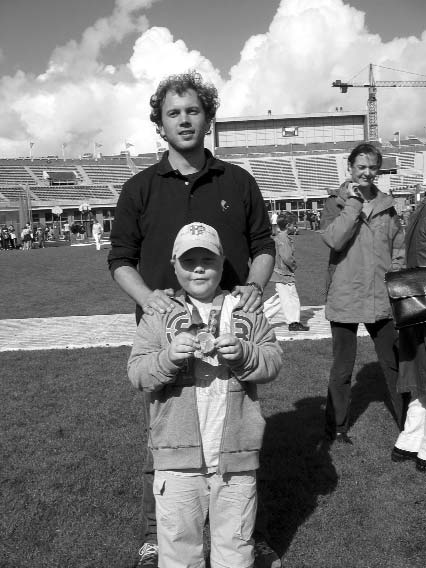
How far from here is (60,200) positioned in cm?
7000

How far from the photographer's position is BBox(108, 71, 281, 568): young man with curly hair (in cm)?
277

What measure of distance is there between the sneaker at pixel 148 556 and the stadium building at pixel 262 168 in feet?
182

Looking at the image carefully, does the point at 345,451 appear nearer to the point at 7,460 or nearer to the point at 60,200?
the point at 7,460

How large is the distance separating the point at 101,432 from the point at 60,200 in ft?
224

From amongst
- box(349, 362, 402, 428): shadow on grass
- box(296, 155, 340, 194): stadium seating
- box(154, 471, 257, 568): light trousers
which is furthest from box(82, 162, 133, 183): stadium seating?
box(154, 471, 257, 568): light trousers

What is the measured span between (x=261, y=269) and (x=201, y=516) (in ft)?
3.86

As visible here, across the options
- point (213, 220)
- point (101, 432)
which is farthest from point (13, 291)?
point (213, 220)

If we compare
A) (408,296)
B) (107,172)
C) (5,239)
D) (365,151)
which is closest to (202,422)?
(408,296)

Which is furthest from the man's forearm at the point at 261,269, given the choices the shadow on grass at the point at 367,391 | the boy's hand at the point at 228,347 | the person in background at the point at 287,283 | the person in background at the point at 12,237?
the person in background at the point at 12,237

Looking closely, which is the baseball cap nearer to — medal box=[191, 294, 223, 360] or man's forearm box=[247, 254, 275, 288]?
medal box=[191, 294, 223, 360]

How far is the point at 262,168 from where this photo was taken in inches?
3275

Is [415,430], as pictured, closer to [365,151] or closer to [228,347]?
[365,151]

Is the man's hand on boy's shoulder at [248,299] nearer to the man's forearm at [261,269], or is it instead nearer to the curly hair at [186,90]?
the man's forearm at [261,269]

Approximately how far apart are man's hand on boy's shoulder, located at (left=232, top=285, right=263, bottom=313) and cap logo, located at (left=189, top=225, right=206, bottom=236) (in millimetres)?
309
